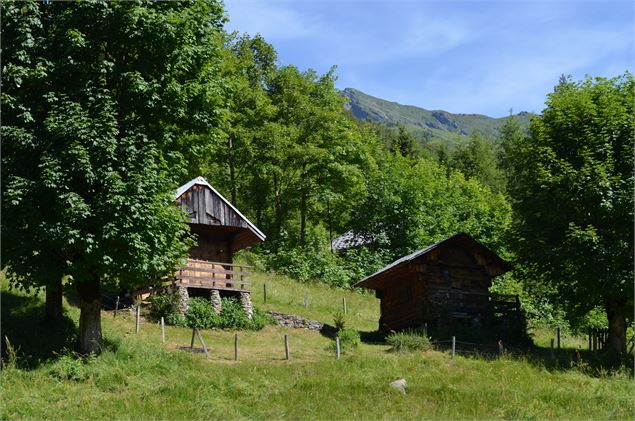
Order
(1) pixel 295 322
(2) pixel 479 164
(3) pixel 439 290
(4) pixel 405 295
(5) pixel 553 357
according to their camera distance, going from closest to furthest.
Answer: (5) pixel 553 357
(3) pixel 439 290
(1) pixel 295 322
(4) pixel 405 295
(2) pixel 479 164

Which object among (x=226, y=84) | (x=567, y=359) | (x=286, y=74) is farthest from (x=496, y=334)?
(x=286, y=74)

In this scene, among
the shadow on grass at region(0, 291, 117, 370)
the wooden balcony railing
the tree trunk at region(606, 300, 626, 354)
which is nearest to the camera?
the shadow on grass at region(0, 291, 117, 370)

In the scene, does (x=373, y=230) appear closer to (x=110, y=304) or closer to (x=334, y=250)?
(x=334, y=250)

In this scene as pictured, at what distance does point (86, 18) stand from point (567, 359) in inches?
882

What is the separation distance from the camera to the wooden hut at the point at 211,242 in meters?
35.5

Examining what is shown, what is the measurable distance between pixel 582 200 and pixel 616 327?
219 inches

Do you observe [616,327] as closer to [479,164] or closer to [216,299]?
[216,299]

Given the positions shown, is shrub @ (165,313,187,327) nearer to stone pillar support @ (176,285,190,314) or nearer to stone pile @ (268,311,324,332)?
stone pillar support @ (176,285,190,314)

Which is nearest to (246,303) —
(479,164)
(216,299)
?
(216,299)

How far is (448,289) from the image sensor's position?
35.7 m

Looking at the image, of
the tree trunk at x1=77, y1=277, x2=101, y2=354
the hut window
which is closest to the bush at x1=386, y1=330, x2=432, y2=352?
the hut window

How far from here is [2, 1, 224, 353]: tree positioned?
22656mm

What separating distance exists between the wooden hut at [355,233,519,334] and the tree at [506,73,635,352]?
344cm

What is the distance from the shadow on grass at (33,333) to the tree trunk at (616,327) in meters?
20.0
